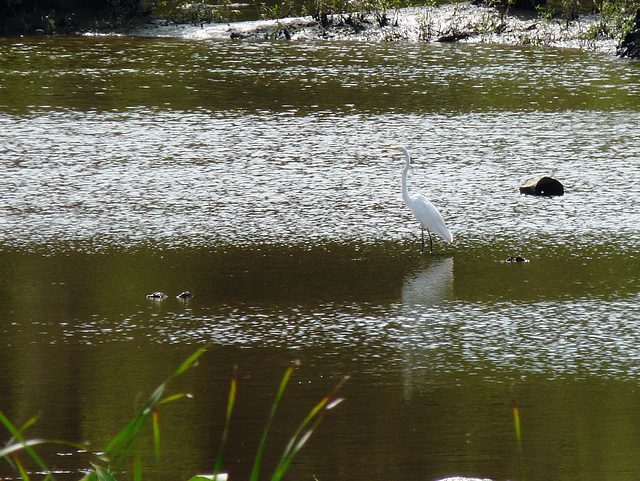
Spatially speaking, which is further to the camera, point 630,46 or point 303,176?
point 630,46

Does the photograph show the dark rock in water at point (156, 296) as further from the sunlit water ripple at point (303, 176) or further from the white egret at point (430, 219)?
the white egret at point (430, 219)

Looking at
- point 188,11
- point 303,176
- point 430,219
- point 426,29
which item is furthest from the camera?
point 188,11

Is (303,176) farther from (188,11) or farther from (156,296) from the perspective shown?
(188,11)

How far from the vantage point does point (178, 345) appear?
655 centimetres

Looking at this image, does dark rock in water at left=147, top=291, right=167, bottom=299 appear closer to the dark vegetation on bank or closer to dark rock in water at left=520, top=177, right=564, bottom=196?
dark rock in water at left=520, top=177, right=564, bottom=196

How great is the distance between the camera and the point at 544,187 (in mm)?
10281

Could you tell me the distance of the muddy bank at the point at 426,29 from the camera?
20.2 meters

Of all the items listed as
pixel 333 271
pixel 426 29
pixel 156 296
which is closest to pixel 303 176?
pixel 333 271

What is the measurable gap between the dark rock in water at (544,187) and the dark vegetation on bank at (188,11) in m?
11.4

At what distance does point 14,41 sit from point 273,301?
16397 mm

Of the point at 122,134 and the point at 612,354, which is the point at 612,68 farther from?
the point at 612,354

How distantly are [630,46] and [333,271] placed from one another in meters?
12.8

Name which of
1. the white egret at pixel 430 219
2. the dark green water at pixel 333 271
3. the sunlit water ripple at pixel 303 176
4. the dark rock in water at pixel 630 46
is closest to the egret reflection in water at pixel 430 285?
the dark green water at pixel 333 271

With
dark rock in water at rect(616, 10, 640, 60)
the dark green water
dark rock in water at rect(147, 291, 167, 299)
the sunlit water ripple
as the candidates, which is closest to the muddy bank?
dark rock in water at rect(616, 10, 640, 60)
